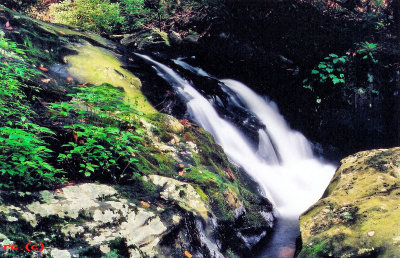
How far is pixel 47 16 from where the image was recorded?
44.3ft

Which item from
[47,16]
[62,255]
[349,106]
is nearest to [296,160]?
[349,106]

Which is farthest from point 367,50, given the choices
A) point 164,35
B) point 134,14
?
point 134,14

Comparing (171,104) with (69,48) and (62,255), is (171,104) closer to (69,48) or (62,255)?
(69,48)

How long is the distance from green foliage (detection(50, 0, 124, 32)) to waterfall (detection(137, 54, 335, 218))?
5.07 meters

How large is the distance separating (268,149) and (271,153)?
0.14m

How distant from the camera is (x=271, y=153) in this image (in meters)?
7.57

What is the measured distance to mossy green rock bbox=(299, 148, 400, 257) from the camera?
9.36 ft

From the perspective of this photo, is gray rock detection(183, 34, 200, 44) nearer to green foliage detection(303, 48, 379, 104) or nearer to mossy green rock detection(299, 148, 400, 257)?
green foliage detection(303, 48, 379, 104)

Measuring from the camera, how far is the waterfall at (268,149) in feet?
20.8

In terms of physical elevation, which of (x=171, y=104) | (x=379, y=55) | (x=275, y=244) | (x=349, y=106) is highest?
(x=379, y=55)

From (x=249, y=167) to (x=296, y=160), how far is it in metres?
2.66

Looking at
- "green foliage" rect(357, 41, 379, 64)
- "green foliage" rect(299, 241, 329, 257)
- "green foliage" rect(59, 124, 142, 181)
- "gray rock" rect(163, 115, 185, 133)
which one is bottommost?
"green foliage" rect(59, 124, 142, 181)

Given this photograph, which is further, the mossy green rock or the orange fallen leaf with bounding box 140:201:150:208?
the mossy green rock

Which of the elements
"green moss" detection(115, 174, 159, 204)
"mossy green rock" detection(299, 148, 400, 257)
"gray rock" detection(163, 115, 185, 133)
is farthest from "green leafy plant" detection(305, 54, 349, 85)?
"green moss" detection(115, 174, 159, 204)
